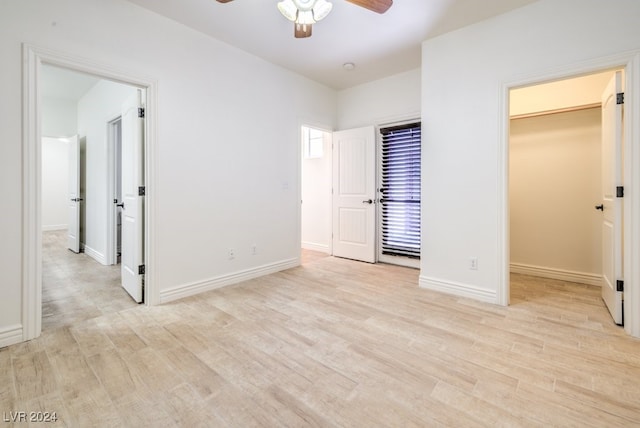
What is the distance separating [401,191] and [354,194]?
0.75 m

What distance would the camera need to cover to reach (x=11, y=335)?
80.0 inches

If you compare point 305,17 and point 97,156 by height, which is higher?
point 305,17

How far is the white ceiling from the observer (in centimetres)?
260

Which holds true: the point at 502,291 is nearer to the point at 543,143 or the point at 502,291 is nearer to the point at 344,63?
the point at 543,143

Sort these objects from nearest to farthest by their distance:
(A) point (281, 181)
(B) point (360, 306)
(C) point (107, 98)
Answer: (B) point (360, 306)
(A) point (281, 181)
(C) point (107, 98)

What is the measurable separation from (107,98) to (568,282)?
6.75m

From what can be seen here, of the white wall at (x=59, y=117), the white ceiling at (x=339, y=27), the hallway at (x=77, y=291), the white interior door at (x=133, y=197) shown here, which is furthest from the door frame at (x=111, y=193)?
the white ceiling at (x=339, y=27)

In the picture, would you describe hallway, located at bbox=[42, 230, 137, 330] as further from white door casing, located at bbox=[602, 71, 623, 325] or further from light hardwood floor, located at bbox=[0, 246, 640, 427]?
white door casing, located at bbox=[602, 71, 623, 325]

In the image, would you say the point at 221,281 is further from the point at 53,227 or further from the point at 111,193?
the point at 53,227

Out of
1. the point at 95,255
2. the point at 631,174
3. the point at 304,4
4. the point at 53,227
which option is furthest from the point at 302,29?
the point at 53,227

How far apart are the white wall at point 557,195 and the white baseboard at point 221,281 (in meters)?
3.18

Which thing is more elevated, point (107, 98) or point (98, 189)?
point (107, 98)

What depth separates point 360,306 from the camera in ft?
9.05

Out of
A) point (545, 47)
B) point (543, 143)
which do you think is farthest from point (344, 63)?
point (543, 143)
